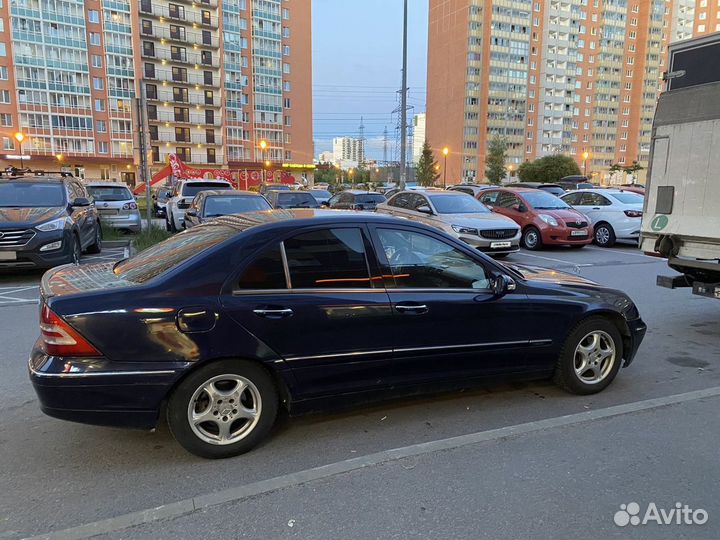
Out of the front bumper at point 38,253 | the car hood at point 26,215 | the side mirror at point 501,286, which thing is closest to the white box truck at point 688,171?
the side mirror at point 501,286

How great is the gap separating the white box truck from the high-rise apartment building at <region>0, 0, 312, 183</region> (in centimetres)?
6279

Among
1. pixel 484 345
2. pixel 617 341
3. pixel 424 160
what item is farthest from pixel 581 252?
pixel 424 160

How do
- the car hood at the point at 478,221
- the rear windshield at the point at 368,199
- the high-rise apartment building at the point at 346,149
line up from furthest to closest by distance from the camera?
the high-rise apartment building at the point at 346,149
the rear windshield at the point at 368,199
the car hood at the point at 478,221

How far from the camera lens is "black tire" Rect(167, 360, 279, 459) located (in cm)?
314

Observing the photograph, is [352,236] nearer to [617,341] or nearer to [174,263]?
[174,263]

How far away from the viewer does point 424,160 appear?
7100cm

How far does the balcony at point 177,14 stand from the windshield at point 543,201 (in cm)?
7110

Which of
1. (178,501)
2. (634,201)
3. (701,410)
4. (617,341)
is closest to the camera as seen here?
(178,501)

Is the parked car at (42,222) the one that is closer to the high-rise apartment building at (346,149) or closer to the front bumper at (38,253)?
the front bumper at (38,253)

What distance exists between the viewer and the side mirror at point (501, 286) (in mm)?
3879

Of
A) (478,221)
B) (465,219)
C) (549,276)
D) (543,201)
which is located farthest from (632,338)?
(543,201)

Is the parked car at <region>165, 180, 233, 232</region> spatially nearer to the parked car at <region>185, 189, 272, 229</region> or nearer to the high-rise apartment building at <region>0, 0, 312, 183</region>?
the parked car at <region>185, 189, 272, 229</region>

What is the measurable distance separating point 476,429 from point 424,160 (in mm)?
69617

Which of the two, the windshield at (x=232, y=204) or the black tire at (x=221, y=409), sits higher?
the windshield at (x=232, y=204)
